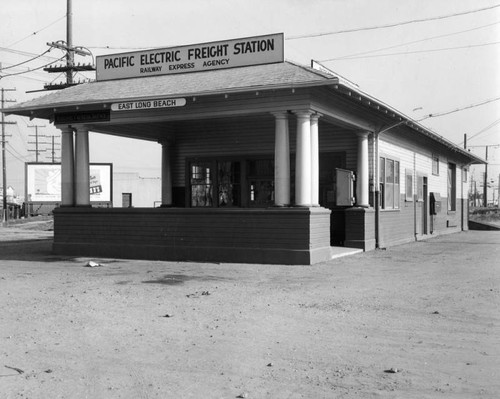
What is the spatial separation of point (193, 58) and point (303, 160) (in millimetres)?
4598

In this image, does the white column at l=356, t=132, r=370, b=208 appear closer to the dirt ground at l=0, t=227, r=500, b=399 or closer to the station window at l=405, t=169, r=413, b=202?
the station window at l=405, t=169, r=413, b=202

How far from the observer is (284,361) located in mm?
5641

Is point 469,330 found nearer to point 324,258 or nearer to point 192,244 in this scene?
point 324,258

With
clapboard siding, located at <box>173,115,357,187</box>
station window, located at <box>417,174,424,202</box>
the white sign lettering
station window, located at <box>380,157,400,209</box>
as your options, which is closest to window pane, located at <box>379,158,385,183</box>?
station window, located at <box>380,157,400,209</box>

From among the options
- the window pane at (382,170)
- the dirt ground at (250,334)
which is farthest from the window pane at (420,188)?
the dirt ground at (250,334)

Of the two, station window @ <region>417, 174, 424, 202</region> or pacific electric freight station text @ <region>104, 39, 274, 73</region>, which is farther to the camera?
station window @ <region>417, 174, 424, 202</region>

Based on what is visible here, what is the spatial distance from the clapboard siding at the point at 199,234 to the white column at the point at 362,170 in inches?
120

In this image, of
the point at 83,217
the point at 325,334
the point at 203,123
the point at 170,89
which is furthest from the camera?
the point at 203,123

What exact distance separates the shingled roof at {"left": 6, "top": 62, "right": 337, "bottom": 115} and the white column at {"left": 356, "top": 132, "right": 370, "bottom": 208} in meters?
3.42

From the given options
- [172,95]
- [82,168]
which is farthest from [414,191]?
[82,168]

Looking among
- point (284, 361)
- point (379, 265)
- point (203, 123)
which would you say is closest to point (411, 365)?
point (284, 361)

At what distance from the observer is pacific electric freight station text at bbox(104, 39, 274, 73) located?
15324mm

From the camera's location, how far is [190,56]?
16078 millimetres

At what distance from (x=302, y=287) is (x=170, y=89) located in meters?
6.71
